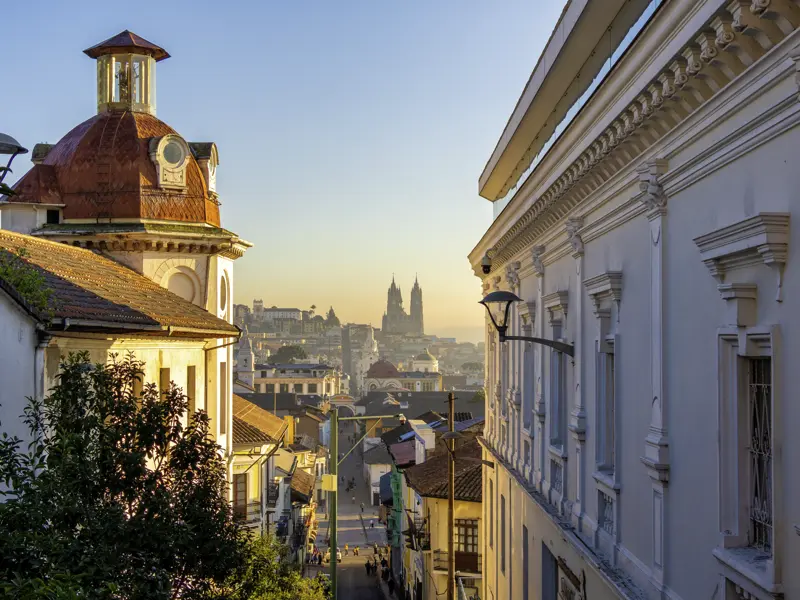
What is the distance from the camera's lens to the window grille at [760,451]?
284 inches

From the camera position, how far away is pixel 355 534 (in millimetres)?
70125

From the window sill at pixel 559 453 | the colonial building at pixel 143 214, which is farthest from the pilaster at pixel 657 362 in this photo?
the colonial building at pixel 143 214

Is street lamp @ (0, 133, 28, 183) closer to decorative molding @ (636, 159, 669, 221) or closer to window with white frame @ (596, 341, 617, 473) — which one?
decorative molding @ (636, 159, 669, 221)

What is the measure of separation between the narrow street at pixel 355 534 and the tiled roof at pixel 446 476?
11.4m

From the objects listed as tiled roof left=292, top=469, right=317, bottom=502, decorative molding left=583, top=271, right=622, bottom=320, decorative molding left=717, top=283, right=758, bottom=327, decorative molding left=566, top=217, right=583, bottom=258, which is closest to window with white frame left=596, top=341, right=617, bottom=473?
decorative molding left=583, top=271, right=622, bottom=320

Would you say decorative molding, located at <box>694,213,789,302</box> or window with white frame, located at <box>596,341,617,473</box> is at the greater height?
decorative molding, located at <box>694,213,789,302</box>

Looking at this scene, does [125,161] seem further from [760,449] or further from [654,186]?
[760,449]

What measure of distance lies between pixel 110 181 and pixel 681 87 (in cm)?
1711

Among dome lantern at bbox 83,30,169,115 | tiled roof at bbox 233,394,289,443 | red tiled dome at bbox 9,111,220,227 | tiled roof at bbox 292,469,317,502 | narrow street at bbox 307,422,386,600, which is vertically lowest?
narrow street at bbox 307,422,386,600

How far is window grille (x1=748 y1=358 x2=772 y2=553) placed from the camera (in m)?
7.22

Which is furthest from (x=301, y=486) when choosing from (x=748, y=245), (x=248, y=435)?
(x=748, y=245)

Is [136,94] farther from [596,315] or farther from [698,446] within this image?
[698,446]

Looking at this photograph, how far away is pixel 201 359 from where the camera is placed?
20.4 m

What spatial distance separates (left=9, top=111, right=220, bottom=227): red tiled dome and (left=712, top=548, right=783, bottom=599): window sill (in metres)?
17.4
